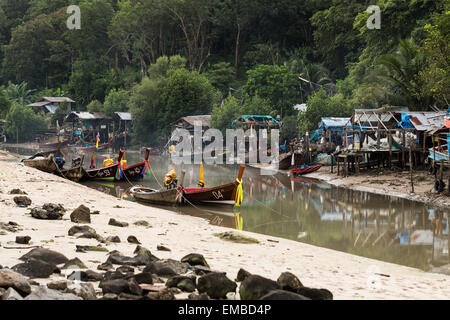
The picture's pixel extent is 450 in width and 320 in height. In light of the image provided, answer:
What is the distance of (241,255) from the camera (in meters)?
9.52

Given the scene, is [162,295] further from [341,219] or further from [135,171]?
[135,171]

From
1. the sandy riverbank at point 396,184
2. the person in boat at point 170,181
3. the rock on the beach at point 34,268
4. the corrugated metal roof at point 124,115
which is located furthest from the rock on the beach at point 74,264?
the corrugated metal roof at point 124,115

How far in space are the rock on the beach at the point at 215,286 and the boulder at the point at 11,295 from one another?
2.10 meters

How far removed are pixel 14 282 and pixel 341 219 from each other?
13265mm

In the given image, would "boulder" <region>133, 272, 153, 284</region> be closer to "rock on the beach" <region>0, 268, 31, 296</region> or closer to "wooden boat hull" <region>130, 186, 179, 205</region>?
"rock on the beach" <region>0, 268, 31, 296</region>

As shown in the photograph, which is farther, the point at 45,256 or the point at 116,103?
the point at 116,103

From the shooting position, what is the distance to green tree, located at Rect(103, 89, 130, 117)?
5838 centimetres

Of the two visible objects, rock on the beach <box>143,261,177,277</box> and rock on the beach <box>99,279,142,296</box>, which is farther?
rock on the beach <box>143,261,177,277</box>

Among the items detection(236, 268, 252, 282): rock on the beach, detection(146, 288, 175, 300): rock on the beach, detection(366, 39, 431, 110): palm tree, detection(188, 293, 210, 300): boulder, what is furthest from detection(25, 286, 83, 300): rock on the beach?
detection(366, 39, 431, 110): palm tree

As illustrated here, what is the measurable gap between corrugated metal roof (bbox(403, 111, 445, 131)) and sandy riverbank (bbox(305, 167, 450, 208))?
2.20 m

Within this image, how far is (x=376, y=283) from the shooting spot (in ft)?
26.6

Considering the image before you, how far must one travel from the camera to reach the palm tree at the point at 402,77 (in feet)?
93.3

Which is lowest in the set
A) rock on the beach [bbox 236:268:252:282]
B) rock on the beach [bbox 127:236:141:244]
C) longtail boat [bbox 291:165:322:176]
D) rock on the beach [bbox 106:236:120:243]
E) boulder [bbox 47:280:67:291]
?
longtail boat [bbox 291:165:322:176]

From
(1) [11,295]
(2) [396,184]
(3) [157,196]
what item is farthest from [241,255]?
(2) [396,184]
